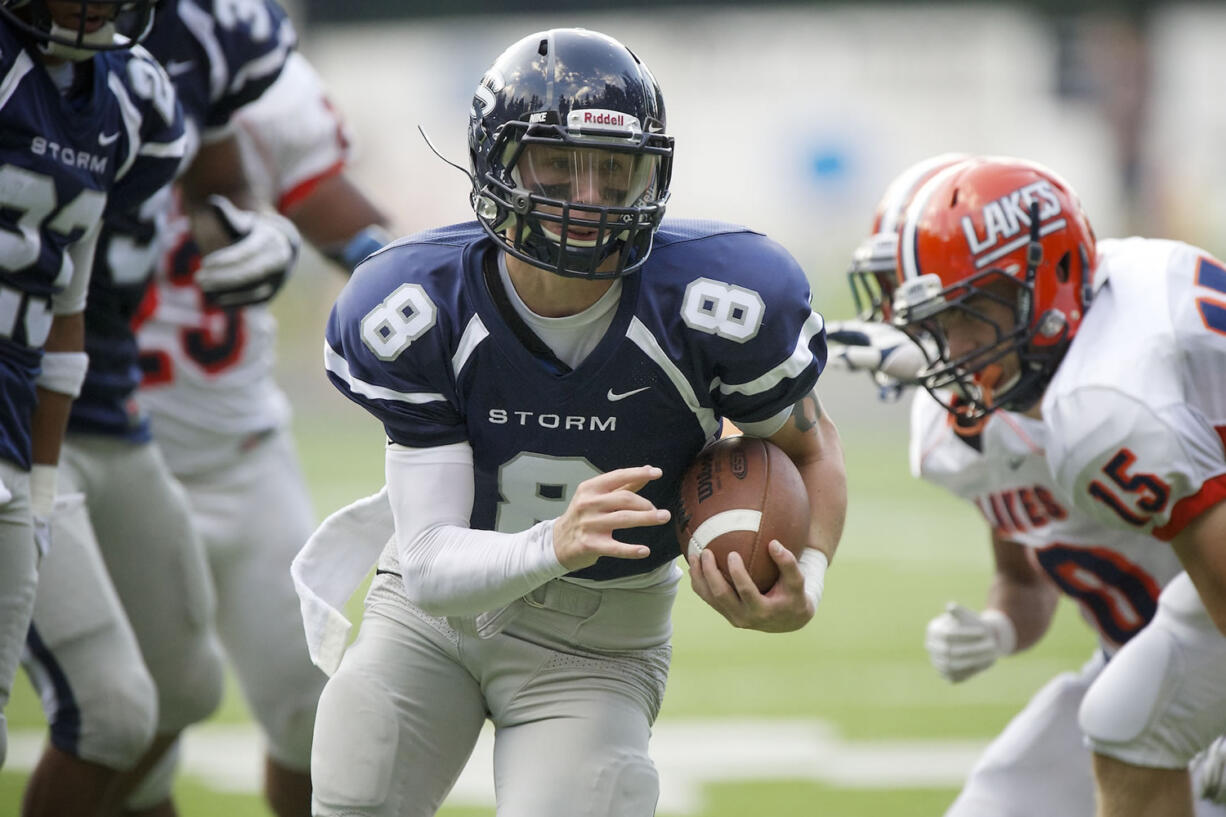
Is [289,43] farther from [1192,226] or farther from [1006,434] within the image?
[1192,226]

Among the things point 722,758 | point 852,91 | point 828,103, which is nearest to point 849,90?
point 852,91

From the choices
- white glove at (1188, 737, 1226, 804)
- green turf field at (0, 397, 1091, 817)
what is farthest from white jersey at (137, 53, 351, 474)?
white glove at (1188, 737, 1226, 804)

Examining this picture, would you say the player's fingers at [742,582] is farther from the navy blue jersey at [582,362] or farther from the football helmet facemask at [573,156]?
the football helmet facemask at [573,156]

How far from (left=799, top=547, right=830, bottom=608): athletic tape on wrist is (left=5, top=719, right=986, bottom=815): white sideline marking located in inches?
76.3

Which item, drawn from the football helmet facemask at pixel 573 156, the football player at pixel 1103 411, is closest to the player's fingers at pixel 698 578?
the football helmet facemask at pixel 573 156

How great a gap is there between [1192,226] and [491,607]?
14.9 metres

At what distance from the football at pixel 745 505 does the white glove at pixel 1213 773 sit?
3.46 ft

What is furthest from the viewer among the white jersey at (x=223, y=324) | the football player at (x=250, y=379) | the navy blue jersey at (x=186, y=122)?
the white jersey at (x=223, y=324)

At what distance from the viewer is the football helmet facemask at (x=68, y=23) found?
2.65 metres

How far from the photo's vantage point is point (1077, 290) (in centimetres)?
293

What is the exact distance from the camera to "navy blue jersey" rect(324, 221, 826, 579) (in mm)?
2328

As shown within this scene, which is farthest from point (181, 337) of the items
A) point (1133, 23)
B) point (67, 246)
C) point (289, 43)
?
point (1133, 23)

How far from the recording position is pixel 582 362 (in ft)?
7.68

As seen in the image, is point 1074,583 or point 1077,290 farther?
point 1074,583
